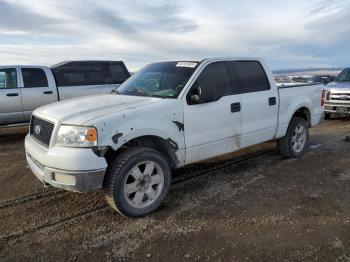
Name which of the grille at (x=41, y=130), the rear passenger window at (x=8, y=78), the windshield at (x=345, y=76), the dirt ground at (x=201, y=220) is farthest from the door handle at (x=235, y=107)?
the windshield at (x=345, y=76)

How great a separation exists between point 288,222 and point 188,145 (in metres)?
1.46

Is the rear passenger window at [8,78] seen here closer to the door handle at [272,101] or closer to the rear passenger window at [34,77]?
the rear passenger window at [34,77]

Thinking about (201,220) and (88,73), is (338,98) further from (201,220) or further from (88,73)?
(201,220)

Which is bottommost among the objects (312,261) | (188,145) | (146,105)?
(312,261)

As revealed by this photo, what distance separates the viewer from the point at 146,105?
4074 millimetres

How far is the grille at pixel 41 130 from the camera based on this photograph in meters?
3.93

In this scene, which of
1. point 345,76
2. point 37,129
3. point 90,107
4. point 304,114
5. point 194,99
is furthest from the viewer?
point 345,76

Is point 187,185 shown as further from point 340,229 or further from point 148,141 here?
point 340,229

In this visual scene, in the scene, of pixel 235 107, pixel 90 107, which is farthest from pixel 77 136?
pixel 235 107

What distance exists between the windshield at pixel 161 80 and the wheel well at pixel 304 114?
2.67 metres

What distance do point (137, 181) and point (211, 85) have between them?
5.32ft

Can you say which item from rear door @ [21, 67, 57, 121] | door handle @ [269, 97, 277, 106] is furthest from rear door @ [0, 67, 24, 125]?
door handle @ [269, 97, 277, 106]

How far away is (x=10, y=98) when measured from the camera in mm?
8320

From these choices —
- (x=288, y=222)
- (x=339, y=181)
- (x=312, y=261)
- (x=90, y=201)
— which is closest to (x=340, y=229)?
(x=288, y=222)
